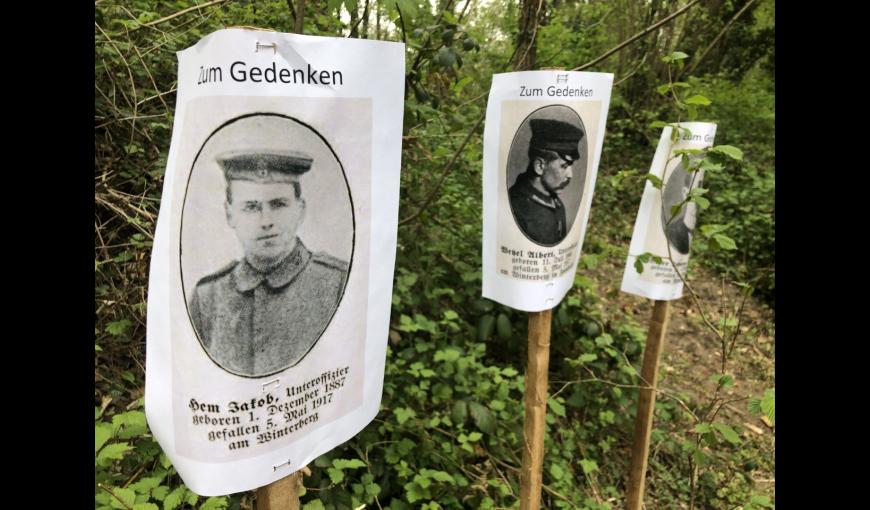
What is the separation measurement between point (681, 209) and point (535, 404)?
99 cm

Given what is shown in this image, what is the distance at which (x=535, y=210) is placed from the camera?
137cm

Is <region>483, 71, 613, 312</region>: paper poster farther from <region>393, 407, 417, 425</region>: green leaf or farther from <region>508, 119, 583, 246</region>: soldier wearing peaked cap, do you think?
<region>393, 407, 417, 425</region>: green leaf

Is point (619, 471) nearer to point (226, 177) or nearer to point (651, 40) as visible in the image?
point (226, 177)

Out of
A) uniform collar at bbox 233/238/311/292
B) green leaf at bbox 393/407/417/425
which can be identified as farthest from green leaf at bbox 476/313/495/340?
uniform collar at bbox 233/238/311/292

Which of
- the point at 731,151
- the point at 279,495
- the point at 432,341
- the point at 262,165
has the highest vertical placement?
the point at 731,151

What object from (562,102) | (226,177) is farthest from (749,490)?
(226,177)

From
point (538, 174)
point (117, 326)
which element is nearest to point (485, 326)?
point (538, 174)

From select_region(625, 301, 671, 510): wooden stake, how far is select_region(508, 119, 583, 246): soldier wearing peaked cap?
3.02 ft

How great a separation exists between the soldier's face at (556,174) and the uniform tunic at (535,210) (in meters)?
0.03

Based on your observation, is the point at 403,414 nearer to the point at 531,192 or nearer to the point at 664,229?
the point at 531,192

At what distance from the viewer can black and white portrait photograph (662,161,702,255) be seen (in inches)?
73.4

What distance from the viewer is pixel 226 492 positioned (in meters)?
0.73

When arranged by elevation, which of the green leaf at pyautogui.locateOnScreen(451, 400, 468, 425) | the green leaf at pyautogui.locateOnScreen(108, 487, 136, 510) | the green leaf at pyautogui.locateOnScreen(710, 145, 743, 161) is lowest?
the green leaf at pyautogui.locateOnScreen(451, 400, 468, 425)

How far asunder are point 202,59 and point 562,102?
37.0 inches
